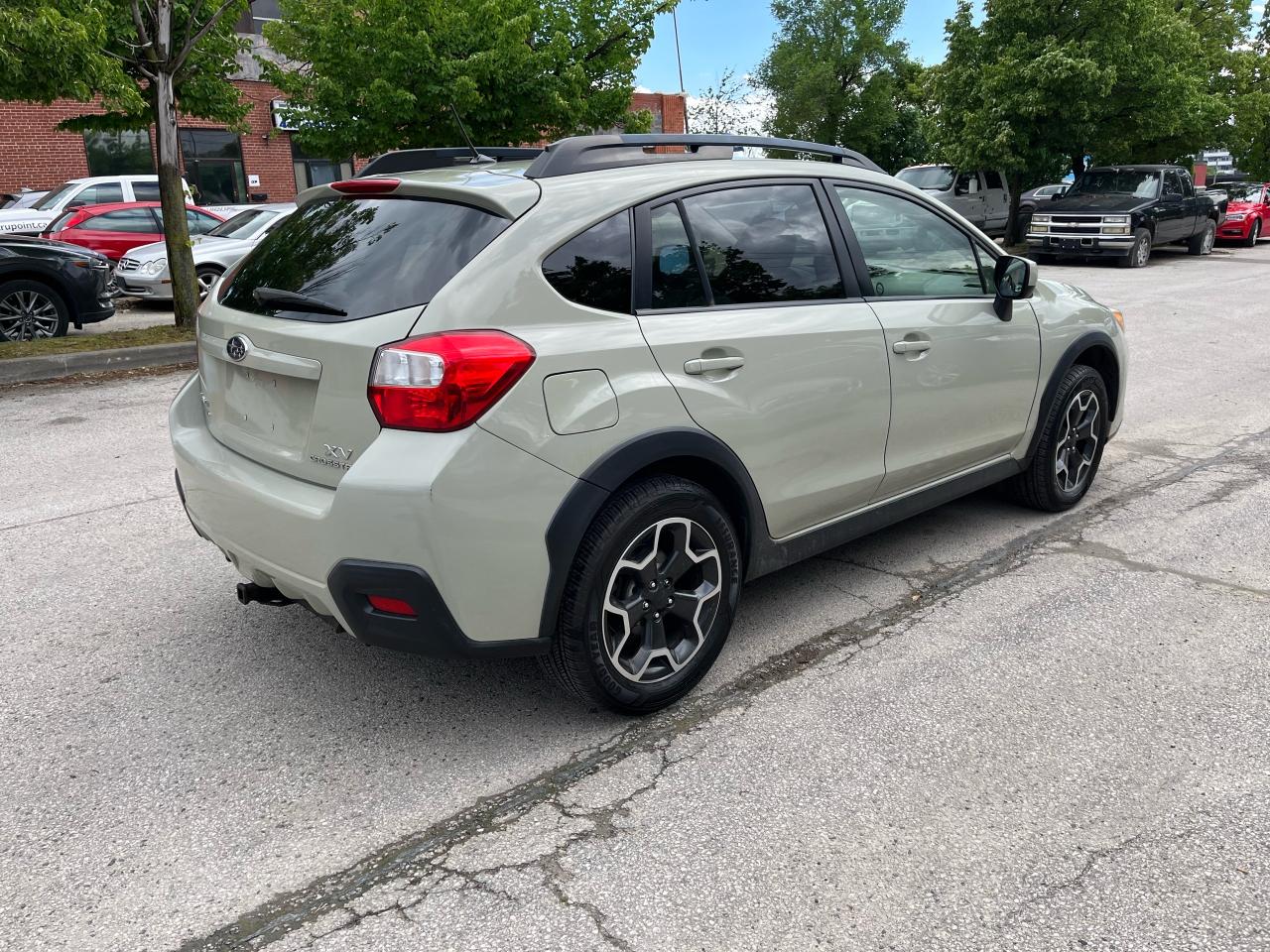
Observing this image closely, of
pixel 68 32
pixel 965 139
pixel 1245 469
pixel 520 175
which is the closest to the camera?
pixel 520 175

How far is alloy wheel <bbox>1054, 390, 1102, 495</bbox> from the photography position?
5.02m

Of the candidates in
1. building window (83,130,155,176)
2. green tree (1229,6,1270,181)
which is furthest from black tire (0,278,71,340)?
green tree (1229,6,1270,181)

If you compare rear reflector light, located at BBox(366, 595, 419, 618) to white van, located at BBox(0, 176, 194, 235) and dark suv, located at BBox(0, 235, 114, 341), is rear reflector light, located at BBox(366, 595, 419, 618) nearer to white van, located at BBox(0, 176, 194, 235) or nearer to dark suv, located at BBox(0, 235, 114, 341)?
dark suv, located at BBox(0, 235, 114, 341)

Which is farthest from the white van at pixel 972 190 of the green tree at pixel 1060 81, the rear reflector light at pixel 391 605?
the rear reflector light at pixel 391 605

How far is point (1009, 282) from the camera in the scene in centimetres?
446

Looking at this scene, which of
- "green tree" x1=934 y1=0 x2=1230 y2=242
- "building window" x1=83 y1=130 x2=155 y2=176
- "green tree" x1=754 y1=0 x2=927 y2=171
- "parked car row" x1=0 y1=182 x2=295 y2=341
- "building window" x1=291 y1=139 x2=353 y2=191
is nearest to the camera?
"parked car row" x1=0 y1=182 x2=295 y2=341

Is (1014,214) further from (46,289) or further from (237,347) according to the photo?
(237,347)

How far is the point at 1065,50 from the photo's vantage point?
21312 mm

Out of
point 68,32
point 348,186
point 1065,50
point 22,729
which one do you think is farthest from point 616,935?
point 1065,50

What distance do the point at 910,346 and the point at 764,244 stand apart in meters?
0.74

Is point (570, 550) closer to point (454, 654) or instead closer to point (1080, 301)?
point (454, 654)

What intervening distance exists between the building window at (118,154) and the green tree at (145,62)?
15908mm

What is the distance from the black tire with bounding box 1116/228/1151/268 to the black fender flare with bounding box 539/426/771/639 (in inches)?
755

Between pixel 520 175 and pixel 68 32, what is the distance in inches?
289
